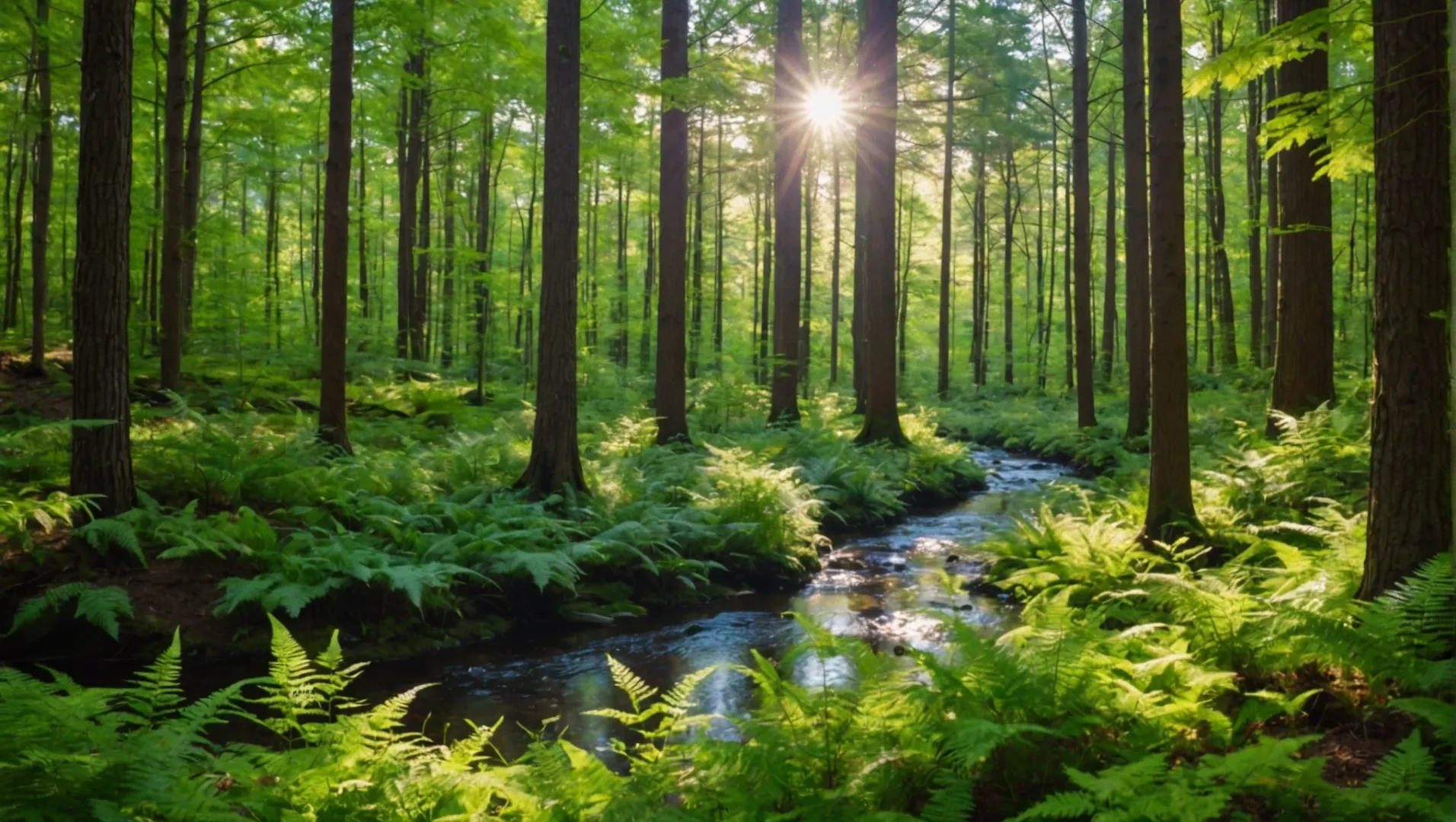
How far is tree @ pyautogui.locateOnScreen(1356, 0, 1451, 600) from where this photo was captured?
4262mm

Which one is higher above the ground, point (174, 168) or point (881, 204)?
point (881, 204)

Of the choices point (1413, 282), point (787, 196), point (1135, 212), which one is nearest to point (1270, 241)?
point (1135, 212)

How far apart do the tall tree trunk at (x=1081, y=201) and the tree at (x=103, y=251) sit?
15.4m

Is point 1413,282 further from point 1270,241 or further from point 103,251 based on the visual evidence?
point 1270,241

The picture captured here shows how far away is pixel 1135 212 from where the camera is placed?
1440 cm

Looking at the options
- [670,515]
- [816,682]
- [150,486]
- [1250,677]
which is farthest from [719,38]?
[1250,677]

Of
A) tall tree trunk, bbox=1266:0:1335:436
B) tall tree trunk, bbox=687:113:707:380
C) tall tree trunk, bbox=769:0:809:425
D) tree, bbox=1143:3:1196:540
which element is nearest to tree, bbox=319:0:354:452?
tall tree trunk, bbox=769:0:809:425

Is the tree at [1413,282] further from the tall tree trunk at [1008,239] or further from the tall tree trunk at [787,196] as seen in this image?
the tall tree trunk at [1008,239]

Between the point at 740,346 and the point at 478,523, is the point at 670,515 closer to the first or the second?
the point at 478,523

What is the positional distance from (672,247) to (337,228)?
16.3 ft

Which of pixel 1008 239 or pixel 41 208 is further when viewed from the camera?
pixel 1008 239

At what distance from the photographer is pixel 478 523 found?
8.55 metres

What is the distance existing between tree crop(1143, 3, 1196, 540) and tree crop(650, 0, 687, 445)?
7.25 metres

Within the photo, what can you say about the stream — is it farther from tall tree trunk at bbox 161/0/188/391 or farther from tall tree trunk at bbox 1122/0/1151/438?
tall tree trunk at bbox 161/0/188/391
